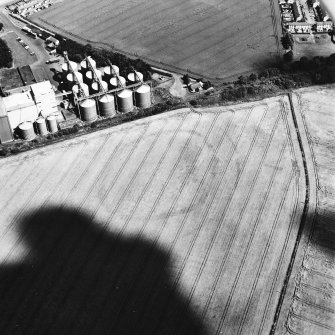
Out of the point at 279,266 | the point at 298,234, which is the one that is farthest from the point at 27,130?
the point at 298,234

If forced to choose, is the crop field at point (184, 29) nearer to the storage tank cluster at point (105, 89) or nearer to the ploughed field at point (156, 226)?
the storage tank cluster at point (105, 89)

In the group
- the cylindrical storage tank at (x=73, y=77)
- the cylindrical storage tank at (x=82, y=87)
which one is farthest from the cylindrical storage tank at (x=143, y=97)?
the cylindrical storage tank at (x=73, y=77)

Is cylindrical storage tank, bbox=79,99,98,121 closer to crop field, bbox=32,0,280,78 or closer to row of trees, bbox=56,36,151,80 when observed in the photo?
row of trees, bbox=56,36,151,80

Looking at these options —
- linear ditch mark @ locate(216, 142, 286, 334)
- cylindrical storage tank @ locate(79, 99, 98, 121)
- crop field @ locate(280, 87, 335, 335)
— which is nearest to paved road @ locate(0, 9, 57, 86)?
cylindrical storage tank @ locate(79, 99, 98, 121)

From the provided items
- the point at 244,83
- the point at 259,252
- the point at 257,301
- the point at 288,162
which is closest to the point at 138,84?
the point at 244,83

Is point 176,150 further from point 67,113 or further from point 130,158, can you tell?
point 67,113

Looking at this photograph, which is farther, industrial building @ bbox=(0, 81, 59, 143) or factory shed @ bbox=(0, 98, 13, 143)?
industrial building @ bbox=(0, 81, 59, 143)

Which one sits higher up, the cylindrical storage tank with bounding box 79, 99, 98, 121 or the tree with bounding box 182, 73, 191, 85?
the cylindrical storage tank with bounding box 79, 99, 98, 121
